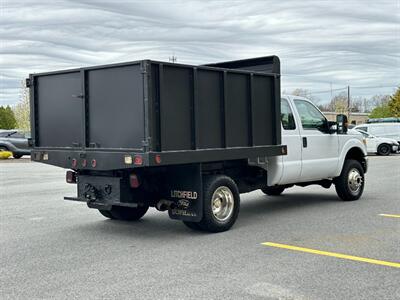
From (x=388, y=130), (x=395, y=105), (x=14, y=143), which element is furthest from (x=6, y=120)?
(x=388, y=130)

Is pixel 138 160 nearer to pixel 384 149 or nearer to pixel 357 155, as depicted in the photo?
pixel 357 155

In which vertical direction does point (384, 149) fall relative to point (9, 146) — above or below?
below

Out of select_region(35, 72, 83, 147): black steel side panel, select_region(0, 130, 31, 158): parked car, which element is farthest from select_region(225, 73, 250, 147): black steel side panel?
select_region(0, 130, 31, 158): parked car

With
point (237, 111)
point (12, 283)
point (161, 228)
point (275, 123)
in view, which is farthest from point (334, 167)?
point (12, 283)

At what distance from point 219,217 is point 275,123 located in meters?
1.97

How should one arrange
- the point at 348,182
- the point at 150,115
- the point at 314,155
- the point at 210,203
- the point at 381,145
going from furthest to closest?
the point at 381,145 → the point at 348,182 → the point at 314,155 → the point at 210,203 → the point at 150,115

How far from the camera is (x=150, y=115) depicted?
691 cm

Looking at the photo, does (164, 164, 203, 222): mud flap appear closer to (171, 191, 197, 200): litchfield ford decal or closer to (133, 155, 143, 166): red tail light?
(171, 191, 197, 200): litchfield ford decal

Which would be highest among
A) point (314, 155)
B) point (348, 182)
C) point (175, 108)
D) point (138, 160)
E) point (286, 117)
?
point (175, 108)

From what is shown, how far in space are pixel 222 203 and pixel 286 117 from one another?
2.31 meters

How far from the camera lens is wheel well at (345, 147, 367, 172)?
11312 millimetres

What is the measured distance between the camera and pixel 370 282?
5.39 metres

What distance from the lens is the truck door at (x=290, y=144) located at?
31.0 ft

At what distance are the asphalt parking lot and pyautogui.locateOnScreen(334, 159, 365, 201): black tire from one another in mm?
284
